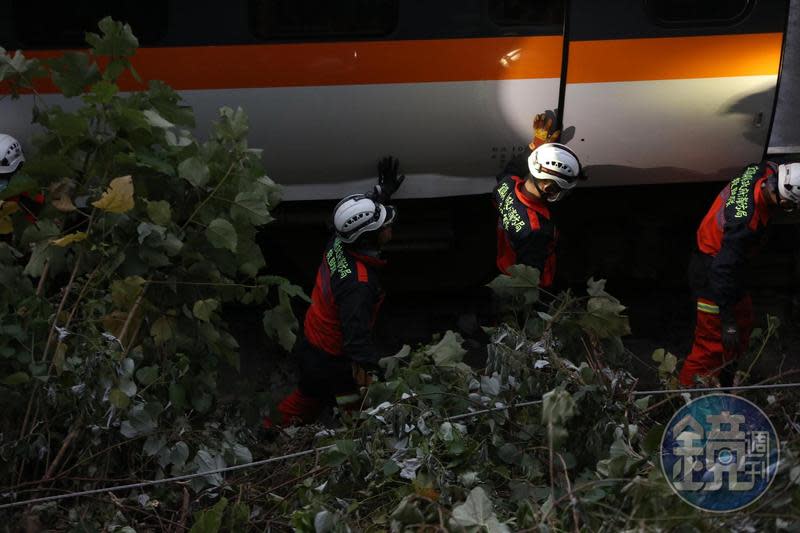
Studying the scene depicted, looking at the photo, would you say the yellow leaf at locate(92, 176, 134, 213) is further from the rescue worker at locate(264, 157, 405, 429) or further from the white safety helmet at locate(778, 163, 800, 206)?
the white safety helmet at locate(778, 163, 800, 206)

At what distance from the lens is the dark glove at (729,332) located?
512 centimetres

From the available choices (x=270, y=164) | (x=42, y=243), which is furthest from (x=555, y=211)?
(x=42, y=243)

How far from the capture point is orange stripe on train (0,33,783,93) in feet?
17.7

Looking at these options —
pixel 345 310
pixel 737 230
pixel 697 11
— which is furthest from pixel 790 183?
pixel 345 310

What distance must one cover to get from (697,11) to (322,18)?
2174mm

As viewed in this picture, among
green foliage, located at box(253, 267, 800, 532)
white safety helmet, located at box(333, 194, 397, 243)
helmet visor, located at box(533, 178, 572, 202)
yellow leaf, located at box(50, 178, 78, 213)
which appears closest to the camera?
green foliage, located at box(253, 267, 800, 532)

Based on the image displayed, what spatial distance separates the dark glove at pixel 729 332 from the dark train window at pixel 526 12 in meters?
1.90

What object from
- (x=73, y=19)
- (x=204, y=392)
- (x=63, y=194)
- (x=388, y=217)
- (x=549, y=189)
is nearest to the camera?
(x=63, y=194)

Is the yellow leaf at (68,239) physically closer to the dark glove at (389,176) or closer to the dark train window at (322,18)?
the dark train window at (322,18)

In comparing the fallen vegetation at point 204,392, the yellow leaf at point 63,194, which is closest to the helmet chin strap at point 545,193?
the fallen vegetation at point 204,392

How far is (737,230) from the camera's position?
5.00 meters

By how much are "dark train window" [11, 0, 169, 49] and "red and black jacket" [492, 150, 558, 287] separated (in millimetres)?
2102

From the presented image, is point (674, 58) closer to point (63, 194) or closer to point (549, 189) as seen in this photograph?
point (549, 189)

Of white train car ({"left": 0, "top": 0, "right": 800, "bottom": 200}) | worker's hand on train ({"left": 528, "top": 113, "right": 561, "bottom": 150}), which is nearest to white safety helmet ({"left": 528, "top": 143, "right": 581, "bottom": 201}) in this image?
worker's hand on train ({"left": 528, "top": 113, "right": 561, "bottom": 150})
